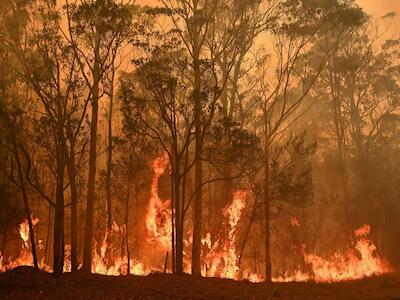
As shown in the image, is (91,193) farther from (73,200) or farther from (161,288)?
(161,288)

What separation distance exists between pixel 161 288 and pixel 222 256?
8.85m

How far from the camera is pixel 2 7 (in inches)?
898

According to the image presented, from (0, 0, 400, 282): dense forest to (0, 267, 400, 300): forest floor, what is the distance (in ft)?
4.80

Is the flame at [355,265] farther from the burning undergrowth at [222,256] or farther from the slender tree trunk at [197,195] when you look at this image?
the slender tree trunk at [197,195]

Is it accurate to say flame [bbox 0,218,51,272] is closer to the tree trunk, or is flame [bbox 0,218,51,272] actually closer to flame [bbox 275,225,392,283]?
the tree trunk

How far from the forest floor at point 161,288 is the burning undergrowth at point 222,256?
512 cm

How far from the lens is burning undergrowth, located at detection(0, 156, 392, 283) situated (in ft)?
72.6

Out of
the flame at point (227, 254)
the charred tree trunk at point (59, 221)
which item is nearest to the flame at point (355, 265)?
the flame at point (227, 254)

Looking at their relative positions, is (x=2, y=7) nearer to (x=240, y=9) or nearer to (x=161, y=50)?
(x=161, y=50)

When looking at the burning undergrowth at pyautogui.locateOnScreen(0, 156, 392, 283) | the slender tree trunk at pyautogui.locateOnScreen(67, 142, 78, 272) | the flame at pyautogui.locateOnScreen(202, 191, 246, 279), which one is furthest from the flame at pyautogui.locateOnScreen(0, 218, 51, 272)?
the flame at pyautogui.locateOnScreen(202, 191, 246, 279)

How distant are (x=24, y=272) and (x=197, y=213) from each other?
6.53 meters

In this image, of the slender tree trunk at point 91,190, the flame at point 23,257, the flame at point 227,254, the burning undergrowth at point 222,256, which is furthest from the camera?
the flame at point 23,257

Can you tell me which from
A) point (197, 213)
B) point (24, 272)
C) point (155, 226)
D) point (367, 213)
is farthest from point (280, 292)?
point (367, 213)

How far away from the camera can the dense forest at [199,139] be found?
698 inches
